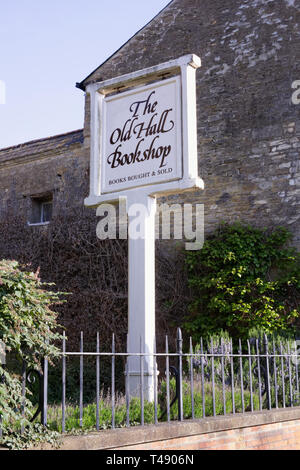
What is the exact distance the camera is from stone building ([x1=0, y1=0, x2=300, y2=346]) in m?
11.3

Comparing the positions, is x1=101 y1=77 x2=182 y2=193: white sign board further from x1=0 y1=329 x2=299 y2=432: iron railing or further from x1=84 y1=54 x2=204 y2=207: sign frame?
x1=0 y1=329 x2=299 y2=432: iron railing

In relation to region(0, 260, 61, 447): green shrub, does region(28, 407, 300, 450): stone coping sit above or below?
below

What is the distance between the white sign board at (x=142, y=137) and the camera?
679 cm

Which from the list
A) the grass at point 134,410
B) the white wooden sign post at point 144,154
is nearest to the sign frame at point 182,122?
the white wooden sign post at point 144,154

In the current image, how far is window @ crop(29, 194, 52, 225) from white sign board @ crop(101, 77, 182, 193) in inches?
280

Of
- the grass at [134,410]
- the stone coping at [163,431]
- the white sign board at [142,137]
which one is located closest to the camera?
the stone coping at [163,431]

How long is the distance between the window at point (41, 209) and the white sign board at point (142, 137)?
280 inches

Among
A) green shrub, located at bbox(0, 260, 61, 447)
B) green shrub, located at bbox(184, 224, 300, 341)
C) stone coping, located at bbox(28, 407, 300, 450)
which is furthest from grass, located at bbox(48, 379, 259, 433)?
green shrub, located at bbox(184, 224, 300, 341)

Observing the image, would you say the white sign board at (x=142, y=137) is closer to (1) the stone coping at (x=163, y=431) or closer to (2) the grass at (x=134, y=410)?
(2) the grass at (x=134, y=410)

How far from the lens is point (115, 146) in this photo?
7.22m

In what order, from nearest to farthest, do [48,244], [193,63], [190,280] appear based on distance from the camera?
[193,63] → [190,280] → [48,244]

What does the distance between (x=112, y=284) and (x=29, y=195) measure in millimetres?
3733

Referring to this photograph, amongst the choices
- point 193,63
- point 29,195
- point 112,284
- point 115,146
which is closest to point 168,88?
point 193,63
